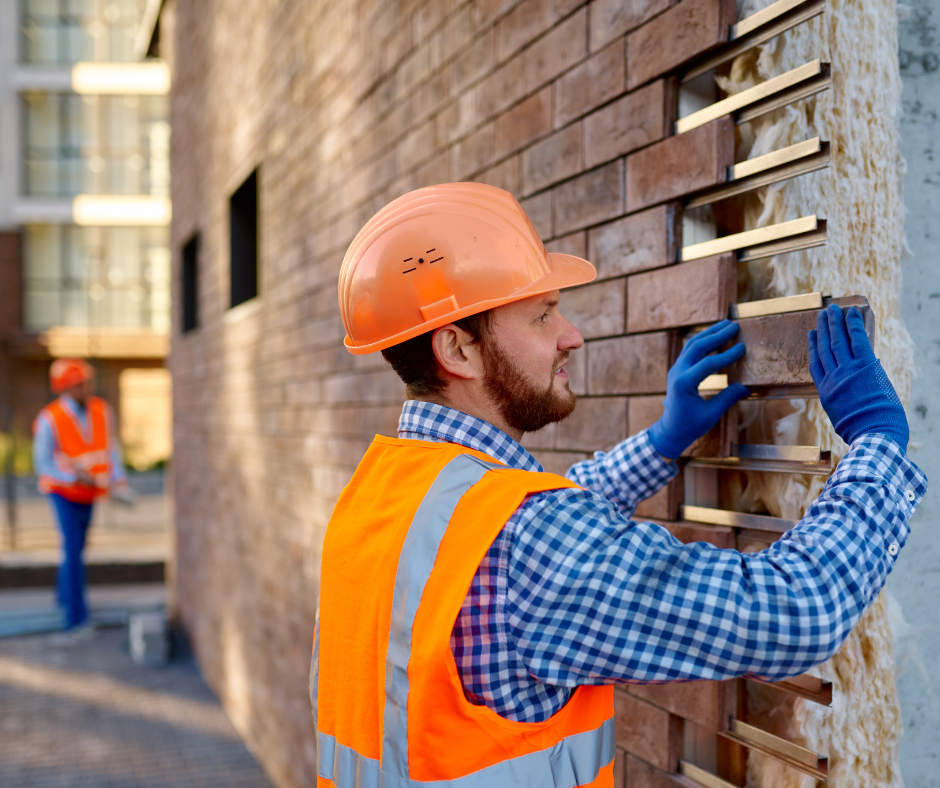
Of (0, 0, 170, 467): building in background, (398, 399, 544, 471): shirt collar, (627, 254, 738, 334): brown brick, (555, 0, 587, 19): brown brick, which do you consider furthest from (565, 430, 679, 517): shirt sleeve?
(0, 0, 170, 467): building in background

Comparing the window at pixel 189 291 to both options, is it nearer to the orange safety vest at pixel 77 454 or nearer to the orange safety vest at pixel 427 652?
the orange safety vest at pixel 77 454

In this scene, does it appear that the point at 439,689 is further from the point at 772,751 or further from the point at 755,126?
the point at 755,126

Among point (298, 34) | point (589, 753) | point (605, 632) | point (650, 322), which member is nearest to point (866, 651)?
point (589, 753)

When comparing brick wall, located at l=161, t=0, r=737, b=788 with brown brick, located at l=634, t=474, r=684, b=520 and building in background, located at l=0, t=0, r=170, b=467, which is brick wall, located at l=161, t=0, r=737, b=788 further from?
Result: building in background, located at l=0, t=0, r=170, b=467

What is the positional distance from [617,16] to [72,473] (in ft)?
24.2

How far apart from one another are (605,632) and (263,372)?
14.3ft

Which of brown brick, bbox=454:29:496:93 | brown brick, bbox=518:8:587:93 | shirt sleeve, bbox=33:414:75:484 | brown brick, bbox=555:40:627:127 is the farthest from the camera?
shirt sleeve, bbox=33:414:75:484

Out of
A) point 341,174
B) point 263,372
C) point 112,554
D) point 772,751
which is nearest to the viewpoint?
point 772,751

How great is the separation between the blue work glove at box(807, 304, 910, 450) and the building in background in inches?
1110

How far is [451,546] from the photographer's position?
135 centimetres

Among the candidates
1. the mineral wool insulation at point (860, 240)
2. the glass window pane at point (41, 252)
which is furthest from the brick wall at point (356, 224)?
the glass window pane at point (41, 252)

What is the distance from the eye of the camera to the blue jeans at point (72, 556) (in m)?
8.02

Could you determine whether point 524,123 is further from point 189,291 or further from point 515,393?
point 189,291

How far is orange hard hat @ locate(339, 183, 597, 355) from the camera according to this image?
62.7 inches
